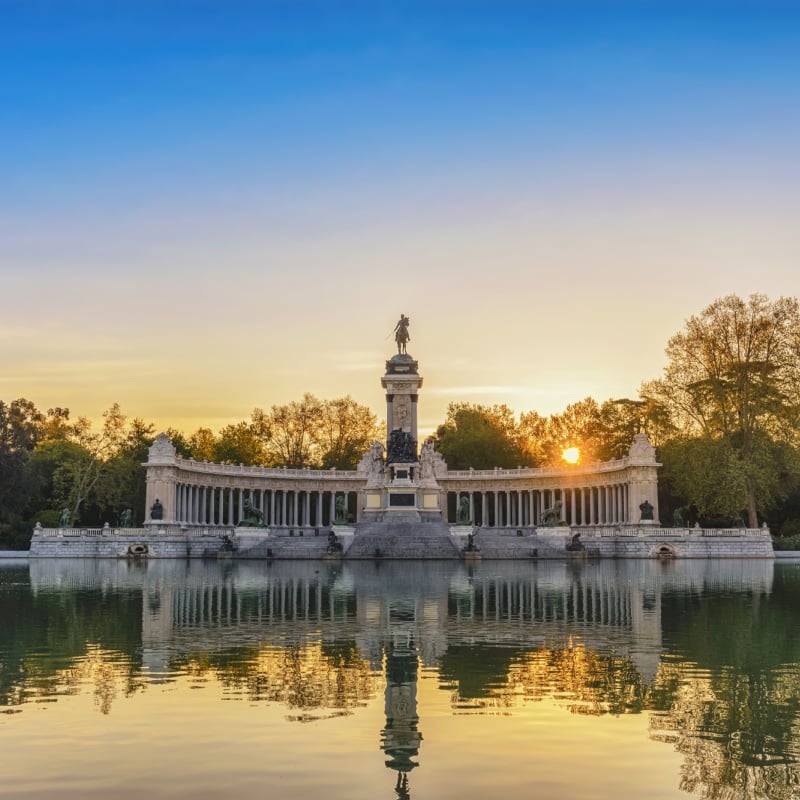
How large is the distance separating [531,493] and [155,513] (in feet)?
119

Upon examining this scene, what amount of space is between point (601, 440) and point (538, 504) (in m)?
9.81

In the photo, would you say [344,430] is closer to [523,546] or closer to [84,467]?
[84,467]

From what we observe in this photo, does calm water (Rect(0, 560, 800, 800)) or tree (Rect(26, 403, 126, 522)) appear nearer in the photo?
calm water (Rect(0, 560, 800, 800))

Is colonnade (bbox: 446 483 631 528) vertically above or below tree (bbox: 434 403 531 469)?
below

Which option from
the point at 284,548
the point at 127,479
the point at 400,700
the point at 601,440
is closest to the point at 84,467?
the point at 127,479

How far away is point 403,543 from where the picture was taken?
59219 millimetres

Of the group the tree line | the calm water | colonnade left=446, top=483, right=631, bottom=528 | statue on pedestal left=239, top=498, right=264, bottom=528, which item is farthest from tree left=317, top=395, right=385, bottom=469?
the calm water

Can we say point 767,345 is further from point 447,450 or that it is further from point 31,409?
point 31,409

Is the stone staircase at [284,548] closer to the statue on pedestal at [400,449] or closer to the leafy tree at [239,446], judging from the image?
the statue on pedestal at [400,449]

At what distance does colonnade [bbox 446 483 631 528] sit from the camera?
3233 inches

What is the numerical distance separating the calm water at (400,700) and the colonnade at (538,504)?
54.5 meters

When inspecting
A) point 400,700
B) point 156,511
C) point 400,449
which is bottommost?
point 400,700

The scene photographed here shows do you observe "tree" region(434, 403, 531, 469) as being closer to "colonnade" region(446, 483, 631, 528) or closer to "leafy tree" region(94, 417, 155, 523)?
"colonnade" region(446, 483, 631, 528)

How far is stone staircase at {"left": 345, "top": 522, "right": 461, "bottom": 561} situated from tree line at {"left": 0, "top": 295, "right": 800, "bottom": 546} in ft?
62.4
